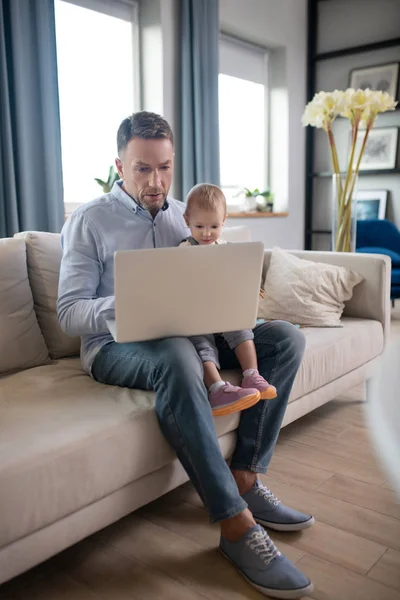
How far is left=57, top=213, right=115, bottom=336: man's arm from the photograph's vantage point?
1542 millimetres

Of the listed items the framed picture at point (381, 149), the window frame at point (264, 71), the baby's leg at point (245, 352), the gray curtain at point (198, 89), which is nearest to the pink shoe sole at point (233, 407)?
the baby's leg at point (245, 352)

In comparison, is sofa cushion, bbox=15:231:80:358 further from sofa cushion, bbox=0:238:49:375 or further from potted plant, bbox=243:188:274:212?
potted plant, bbox=243:188:274:212

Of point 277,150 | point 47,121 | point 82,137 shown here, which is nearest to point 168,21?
point 82,137

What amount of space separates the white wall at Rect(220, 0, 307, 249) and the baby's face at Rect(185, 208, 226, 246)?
269 centimetres

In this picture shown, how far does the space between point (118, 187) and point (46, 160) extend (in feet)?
3.82

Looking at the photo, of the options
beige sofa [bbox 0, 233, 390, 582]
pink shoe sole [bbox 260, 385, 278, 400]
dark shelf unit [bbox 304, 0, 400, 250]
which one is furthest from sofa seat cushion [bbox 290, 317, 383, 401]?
dark shelf unit [bbox 304, 0, 400, 250]

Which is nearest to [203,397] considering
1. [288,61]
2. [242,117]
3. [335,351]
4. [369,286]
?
[335,351]

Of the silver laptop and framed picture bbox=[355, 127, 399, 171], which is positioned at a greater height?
framed picture bbox=[355, 127, 399, 171]

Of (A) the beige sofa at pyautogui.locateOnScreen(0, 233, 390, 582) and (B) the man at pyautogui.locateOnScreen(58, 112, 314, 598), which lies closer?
(A) the beige sofa at pyautogui.locateOnScreen(0, 233, 390, 582)

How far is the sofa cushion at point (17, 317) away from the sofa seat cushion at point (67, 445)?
12 centimetres

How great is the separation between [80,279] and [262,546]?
82 cm

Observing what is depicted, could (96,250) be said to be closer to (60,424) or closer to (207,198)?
(207,198)

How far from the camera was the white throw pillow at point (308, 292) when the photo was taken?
7.57 ft

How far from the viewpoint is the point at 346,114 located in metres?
2.75
